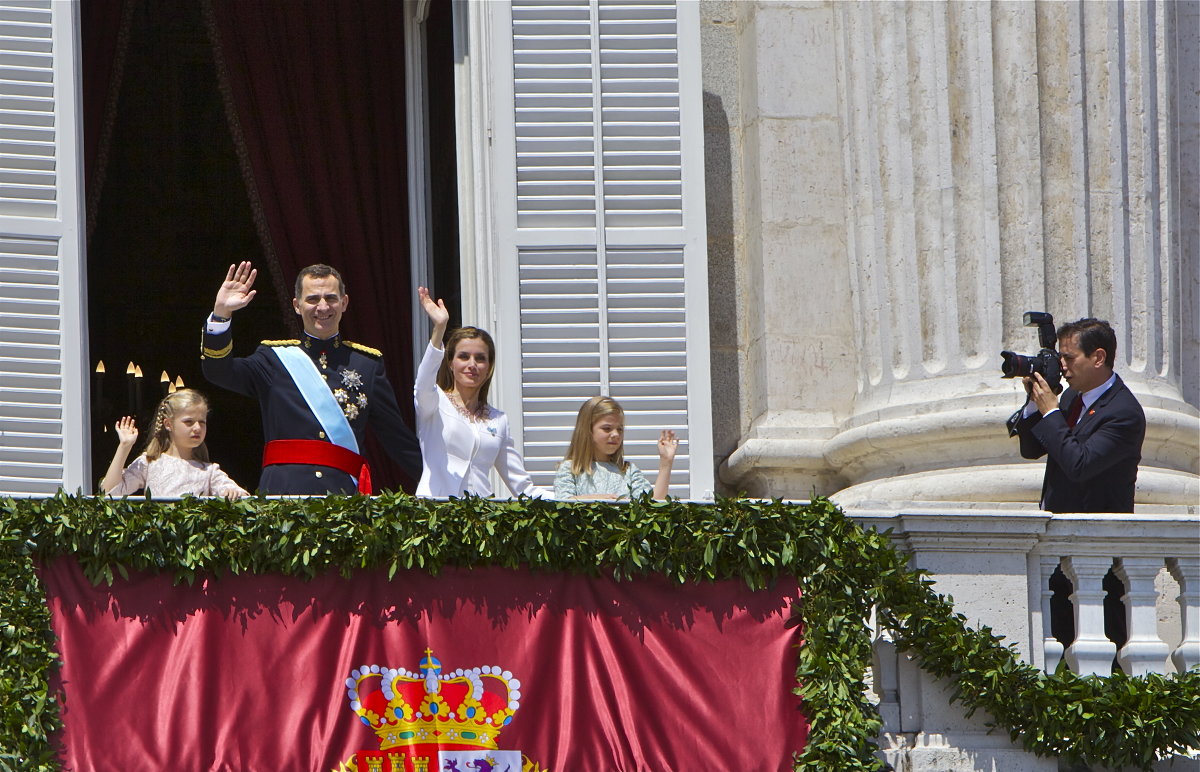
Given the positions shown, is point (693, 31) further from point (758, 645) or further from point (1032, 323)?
point (758, 645)

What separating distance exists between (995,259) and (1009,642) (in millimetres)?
2434

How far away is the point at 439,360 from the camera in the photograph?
25.5 feet

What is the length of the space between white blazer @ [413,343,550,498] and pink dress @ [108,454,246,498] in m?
0.71

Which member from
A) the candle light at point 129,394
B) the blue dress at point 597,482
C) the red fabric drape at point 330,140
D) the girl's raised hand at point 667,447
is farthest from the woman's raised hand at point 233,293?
the candle light at point 129,394

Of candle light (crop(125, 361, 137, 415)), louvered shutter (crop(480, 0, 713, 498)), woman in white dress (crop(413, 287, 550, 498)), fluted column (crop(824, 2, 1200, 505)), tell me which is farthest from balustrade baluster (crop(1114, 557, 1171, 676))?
candle light (crop(125, 361, 137, 415))

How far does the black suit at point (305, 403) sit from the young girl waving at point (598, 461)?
549 mm

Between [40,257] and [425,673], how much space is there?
2736 mm

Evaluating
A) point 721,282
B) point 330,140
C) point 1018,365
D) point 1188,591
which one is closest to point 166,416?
point 721,282

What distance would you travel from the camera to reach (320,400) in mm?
7824

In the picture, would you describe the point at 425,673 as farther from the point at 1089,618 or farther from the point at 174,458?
the point at 1089,618

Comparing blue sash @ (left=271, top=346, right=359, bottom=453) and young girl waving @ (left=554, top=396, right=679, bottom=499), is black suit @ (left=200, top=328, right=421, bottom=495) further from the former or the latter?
young girl waving @ (left=554, top=396, right=679, bottom=499)

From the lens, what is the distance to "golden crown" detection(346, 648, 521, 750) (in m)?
7.11

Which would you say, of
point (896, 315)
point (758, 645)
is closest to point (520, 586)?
point (758, 645)

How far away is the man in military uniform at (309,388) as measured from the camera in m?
7.73
